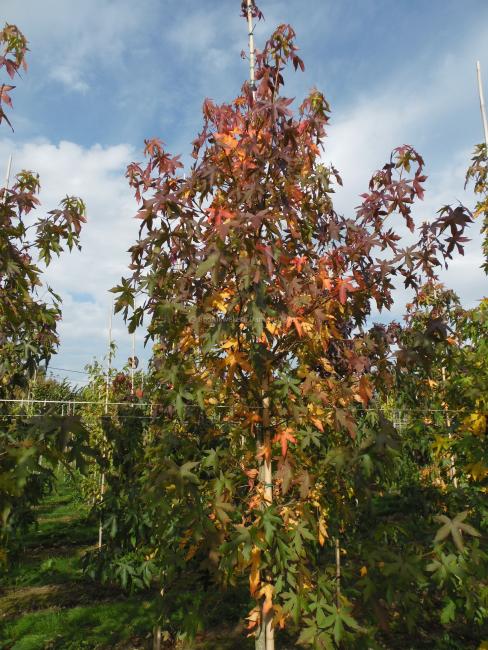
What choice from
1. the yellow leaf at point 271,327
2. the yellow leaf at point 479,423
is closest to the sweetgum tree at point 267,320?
the yellow leaf at point 271,327

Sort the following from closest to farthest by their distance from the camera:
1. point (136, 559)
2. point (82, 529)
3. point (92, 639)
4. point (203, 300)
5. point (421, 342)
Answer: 1. point (421, 342)
2. point (203, 300)
3. point (92, 639)
4. point (136, 559)
5. point (82, 529)

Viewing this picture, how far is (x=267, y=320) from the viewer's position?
278 cm

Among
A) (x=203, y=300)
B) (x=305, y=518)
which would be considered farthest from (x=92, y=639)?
(x=203, y=300)

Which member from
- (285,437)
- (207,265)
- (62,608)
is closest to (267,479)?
(285,437)

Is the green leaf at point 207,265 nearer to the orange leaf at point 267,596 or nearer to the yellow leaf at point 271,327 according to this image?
the yellow leaf at point 271,327

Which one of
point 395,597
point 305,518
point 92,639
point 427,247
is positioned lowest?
point 92,639

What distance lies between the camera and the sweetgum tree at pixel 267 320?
94.6 inches

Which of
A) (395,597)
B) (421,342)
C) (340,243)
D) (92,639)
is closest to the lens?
(395,597)

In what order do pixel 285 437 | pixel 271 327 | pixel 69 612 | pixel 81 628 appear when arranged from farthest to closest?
pixel 69 612, pixel 81 628, pixel 271 327, pixel 285 437

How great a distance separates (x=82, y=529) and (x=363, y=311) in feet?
26.0

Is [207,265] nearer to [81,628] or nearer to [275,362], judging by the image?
[275,362]

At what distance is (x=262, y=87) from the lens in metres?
2.76

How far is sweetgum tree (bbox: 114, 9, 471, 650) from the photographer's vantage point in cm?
240

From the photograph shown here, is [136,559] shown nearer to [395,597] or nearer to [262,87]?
[395,597]
